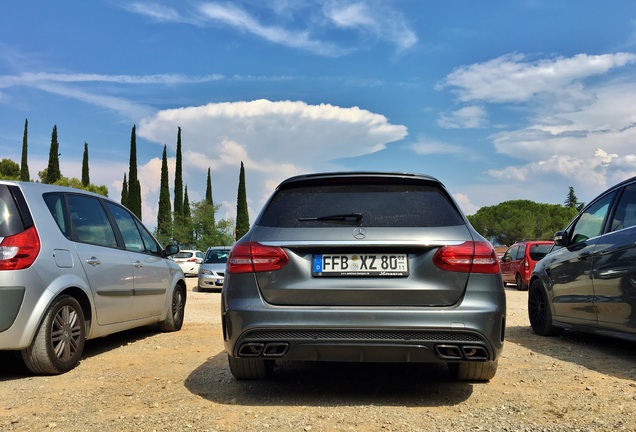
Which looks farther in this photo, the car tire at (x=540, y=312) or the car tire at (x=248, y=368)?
the car tire at (x=540, y=312)

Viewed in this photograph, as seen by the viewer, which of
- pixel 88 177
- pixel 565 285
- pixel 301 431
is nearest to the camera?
pixel 301 431

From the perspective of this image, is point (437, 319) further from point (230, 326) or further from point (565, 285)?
point (565, 285)

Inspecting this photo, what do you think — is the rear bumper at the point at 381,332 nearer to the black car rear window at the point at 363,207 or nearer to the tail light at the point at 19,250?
the black car rear window at the point at 363,207

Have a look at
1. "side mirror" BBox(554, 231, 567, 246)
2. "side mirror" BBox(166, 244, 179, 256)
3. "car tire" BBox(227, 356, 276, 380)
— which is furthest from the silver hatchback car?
"side mirror" BBox(554, 231, 567, 246)

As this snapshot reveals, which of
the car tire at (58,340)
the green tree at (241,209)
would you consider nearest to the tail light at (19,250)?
the car tire at (58,340)

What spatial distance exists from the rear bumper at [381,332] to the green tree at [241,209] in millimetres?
67017

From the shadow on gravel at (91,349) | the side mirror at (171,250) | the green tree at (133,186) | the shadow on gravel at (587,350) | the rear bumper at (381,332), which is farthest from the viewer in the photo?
the green tree at (133,186)

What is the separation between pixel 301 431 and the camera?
3414 millimetres

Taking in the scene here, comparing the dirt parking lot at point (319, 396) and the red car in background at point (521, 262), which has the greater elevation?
the red car in background at point (521, 262)

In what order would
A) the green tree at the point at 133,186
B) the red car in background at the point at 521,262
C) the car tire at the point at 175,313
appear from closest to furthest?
1. the car tire at the point at 175,313
2. the red car in background at the point at 521,262
3. the green tree at the point at 133,186

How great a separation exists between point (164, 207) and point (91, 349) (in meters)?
60.2

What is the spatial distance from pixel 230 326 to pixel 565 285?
455 centimetres

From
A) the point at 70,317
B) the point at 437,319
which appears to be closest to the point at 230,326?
the point at 437,319

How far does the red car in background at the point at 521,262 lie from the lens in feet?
62.6
